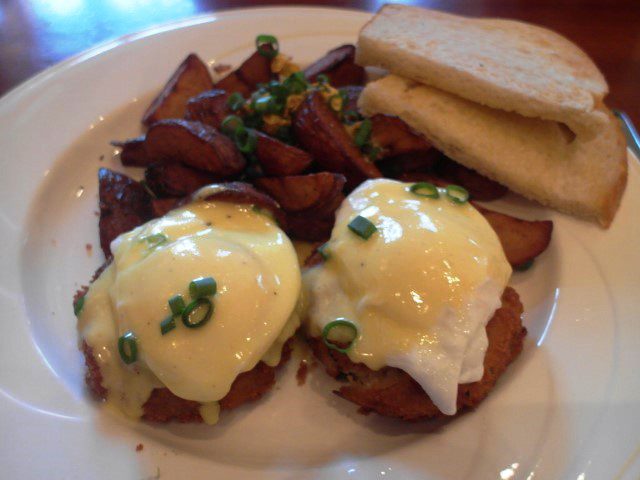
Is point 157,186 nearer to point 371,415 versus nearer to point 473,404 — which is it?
point 371,415

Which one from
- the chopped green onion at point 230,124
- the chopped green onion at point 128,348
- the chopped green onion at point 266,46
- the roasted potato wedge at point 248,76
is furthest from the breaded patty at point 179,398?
the chopped green onion at point 266,46

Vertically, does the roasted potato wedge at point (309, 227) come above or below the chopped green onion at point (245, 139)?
below

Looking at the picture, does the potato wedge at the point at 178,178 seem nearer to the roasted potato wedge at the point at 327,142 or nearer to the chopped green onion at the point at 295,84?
the roasted potato wedge at the point at 327,142

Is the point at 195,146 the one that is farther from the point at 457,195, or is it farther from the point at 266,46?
the point at 457,195

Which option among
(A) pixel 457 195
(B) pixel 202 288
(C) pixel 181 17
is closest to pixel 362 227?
(A) pixel 457 195

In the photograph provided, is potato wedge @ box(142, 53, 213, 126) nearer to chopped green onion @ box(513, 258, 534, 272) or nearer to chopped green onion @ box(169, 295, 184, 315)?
chopped green onion @ box(169, 295, 184, 315)

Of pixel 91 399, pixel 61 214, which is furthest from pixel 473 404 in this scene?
pixel 61 214
